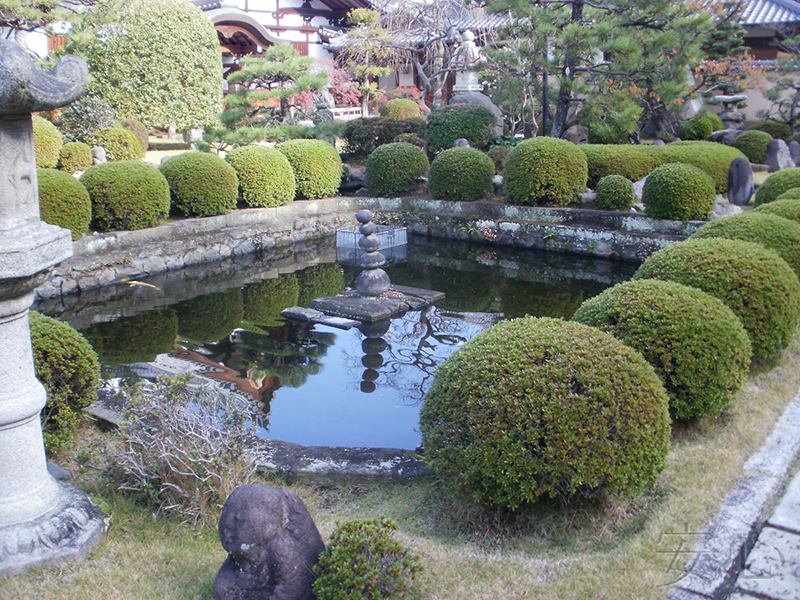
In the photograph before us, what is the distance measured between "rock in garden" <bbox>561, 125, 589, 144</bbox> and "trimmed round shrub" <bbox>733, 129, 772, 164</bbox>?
3.51 meters

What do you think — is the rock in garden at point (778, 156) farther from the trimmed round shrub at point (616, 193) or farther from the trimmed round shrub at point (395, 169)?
the trimmed round shrub at point (395, 169)

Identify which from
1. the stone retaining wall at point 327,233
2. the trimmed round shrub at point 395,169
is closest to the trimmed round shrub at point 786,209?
the stone retaining wall at point 327,233

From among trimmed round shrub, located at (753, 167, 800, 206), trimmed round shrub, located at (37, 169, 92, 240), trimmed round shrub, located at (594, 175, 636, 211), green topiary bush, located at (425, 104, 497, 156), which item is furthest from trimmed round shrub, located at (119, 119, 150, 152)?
trimmed round shrub, located at (753, 167, 800, 206)

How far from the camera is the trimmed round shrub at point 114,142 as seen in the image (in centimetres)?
1438

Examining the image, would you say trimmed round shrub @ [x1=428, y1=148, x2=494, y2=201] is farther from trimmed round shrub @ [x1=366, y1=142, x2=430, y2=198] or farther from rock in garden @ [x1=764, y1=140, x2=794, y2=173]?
rock in garden @ [x1=764, y1=140, x2=794, y2=173]

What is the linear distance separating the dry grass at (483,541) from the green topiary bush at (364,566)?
0.24 m

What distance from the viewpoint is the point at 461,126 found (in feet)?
45.9

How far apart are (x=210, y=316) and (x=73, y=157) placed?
740cm

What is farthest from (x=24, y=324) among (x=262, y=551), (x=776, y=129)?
(x=776, y=129)

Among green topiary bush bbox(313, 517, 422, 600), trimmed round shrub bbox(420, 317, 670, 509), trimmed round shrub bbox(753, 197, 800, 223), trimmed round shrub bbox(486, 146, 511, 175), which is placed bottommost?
green topiary bush bbox(313, 517, 422, 600)

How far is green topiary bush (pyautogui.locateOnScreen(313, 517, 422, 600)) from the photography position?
2.43 metres

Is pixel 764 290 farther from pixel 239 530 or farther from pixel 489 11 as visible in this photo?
pixel 489 11

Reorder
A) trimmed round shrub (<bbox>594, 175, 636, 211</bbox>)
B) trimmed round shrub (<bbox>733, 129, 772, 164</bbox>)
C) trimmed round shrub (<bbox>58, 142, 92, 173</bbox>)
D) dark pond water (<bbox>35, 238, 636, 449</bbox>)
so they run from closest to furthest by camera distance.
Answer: dark pond water (<bbox>35, 238, 636, 449</bbox>)
trimmed round shrub (<bbox>594, 175, 636, 211</bbox>)
trimmed round shrub (<bbox>58, 142, 92, 173</bbox>)
trimmed round shrub (<bbox>733, 129, 772, 164</bbox>)

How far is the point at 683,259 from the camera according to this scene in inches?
203
